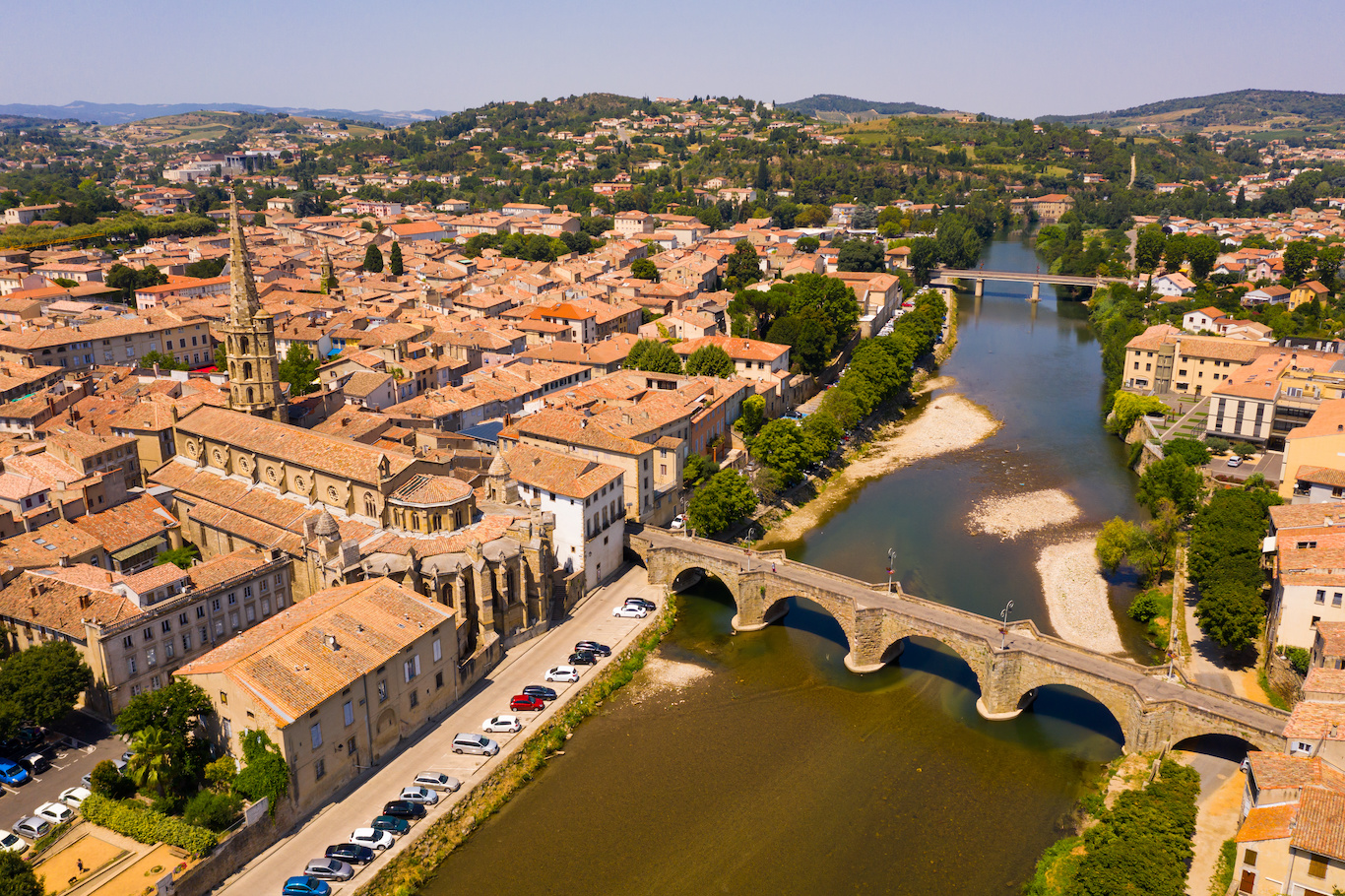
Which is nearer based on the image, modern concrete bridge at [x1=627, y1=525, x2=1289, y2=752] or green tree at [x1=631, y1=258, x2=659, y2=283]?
modern concrete bridge at [x1=627, y1=525, x2=1289, y2=752]

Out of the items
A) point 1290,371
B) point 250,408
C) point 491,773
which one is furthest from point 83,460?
point 1290,371

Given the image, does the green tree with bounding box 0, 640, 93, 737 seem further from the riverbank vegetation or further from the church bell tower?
the riverbank vegetation

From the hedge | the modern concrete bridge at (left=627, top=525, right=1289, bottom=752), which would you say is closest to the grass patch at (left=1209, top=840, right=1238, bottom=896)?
the modern concrete bridge at (left=627, top=525, right=1289, bottom=752)

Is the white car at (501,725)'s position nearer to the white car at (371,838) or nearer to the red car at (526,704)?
the red car at (526,704)

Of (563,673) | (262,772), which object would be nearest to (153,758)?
(262,772)

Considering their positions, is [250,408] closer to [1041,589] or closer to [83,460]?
[83,460]

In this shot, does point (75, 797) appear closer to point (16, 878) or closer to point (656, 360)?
point (16, 878)
